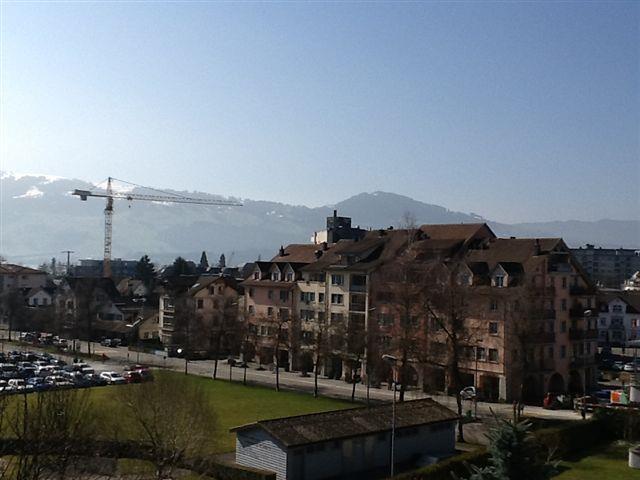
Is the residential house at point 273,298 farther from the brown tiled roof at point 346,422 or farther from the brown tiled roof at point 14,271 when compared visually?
the brown tiled roof at point 14,271

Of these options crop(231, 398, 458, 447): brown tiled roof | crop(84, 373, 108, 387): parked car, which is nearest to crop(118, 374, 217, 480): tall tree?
crop(231, 398, 458, 447): brown tiled roof

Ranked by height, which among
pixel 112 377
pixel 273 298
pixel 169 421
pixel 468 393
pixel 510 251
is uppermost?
pixel 510 251

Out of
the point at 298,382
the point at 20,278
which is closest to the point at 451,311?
the point at 298,382

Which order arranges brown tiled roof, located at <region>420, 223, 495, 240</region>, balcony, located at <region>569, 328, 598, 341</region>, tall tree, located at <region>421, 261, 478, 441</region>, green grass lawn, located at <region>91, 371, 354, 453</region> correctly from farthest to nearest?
brown tiled roof, located at <region>420, 223, 495, 240</region> < balcony, located at <region>569, 328, 598, 341</region> < green grass lawn, located at <region>91, 371, 354, 453</region> < tall tree, located at <region>421, 261, 478, 441</region>

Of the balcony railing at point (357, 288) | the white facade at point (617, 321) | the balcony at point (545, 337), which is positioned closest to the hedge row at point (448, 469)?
the balcony at point (545, 337)

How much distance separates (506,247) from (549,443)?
2797 cm

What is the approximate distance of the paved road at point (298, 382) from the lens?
2265 inches

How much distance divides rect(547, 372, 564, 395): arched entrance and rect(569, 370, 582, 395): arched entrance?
1.41 metres

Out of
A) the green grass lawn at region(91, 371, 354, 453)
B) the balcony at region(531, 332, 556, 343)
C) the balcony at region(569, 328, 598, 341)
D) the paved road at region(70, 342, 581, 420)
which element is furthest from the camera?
the balcony at region(569, 328, 598, 341)

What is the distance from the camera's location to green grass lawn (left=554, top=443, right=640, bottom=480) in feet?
126

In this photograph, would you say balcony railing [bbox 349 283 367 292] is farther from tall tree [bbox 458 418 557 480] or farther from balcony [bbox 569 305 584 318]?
tall tree [bbox 458 418 557 480]

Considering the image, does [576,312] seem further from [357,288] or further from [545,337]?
[357,288]

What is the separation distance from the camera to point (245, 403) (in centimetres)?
5769

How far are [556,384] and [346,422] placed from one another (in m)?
33.5
